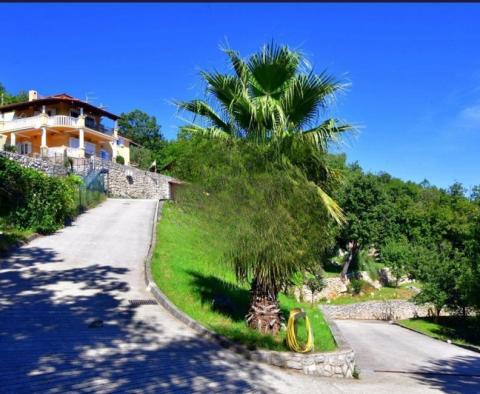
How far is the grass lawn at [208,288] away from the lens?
27.7 ft

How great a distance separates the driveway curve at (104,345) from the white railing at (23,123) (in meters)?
31.4

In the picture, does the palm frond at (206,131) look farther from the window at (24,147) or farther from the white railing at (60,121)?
the window at (24,147)

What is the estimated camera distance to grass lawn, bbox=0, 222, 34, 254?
43.3ft

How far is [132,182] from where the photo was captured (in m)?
38.2

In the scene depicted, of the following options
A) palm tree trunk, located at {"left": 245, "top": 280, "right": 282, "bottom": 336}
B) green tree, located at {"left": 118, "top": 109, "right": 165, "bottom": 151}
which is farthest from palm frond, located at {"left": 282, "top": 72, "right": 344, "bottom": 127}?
green tree, located at {"left": 118, "top": 109, "right": 165, "bottom": 151}

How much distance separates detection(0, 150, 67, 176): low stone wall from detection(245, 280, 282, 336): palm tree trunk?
1797 cm

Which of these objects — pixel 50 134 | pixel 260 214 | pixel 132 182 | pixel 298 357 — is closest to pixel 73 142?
pixel 50 134

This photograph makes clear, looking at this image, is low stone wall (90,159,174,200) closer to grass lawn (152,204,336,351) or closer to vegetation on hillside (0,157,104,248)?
vegetation on hillside (0,157,104,248)

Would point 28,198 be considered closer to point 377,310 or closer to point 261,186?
point 261,186

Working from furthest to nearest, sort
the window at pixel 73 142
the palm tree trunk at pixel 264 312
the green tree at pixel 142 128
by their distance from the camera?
the green tree at pixel 142 128, the window at pixel 73 142, the palm tree trunk at pixel 264 312

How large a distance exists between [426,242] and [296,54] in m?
47.2

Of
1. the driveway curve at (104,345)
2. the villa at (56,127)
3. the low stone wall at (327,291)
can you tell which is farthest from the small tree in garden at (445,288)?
the villa at (56,127)

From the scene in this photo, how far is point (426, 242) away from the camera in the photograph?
50.3m

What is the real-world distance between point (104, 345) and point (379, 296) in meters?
31.7
